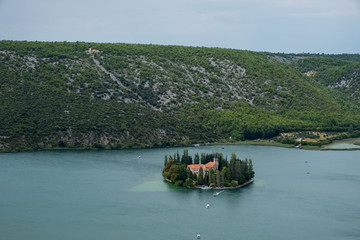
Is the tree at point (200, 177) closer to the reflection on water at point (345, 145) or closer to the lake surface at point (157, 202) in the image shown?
the lake surface at point (157, 202)

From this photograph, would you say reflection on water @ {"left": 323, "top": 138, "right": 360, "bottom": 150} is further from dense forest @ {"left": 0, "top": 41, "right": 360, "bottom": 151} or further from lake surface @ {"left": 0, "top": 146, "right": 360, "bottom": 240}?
lake surface @ {"left": 0, "top": 146, "right": 360, "bottom": 240}

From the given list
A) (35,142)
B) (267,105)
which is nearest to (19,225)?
(35,142)

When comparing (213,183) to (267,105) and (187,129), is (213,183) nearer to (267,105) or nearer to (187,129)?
(187,129)

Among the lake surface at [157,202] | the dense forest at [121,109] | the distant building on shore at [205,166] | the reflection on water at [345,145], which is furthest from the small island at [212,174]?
the reflection on water at [345,145]

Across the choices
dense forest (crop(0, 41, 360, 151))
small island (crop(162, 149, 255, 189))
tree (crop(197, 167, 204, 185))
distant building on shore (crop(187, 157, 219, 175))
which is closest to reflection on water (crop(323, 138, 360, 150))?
dense forest (crop(0, 41, 360, 151))

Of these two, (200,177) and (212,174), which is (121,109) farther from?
(212,174)
